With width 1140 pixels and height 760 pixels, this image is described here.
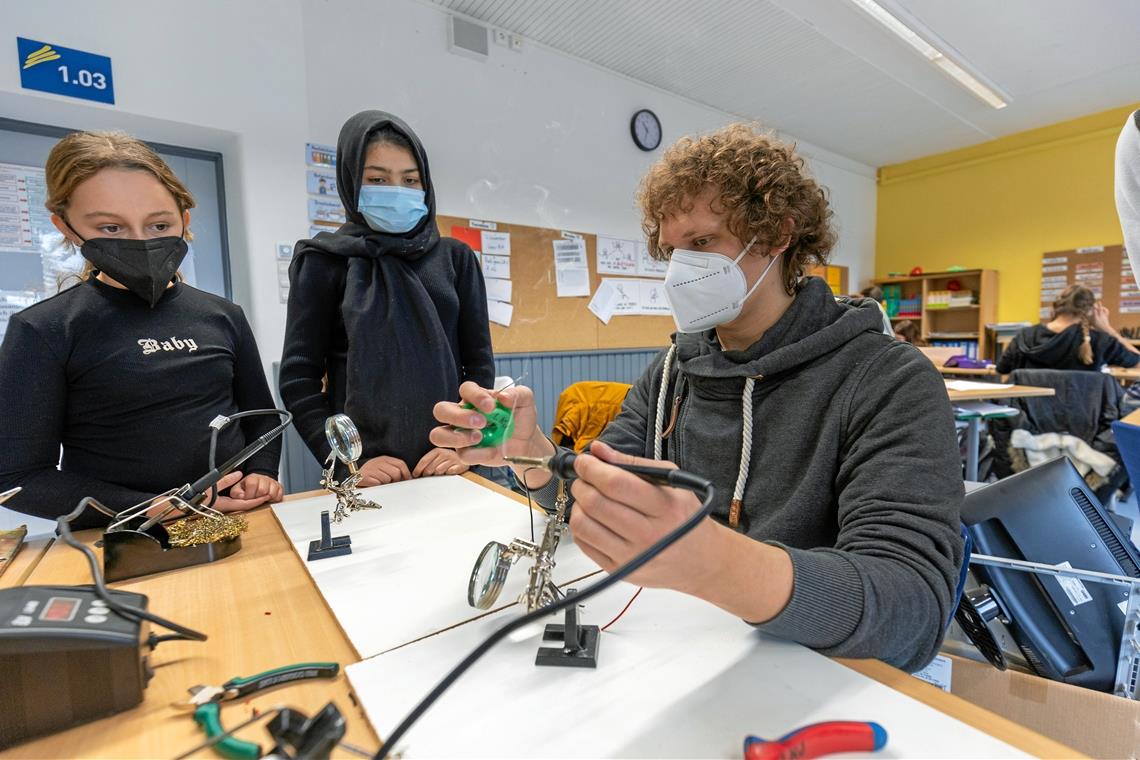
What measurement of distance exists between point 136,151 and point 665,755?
54.8 inches

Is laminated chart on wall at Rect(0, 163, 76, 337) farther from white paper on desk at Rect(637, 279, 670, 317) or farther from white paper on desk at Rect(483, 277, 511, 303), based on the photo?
white paper on desk at Rect(637, 279, 670, 317)

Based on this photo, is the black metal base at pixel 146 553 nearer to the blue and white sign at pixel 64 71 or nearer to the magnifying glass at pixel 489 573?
the magnifying glass at pixel 489 573

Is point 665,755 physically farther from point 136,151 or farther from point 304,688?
point 136,151

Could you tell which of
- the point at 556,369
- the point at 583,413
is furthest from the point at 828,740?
the point at 556,369

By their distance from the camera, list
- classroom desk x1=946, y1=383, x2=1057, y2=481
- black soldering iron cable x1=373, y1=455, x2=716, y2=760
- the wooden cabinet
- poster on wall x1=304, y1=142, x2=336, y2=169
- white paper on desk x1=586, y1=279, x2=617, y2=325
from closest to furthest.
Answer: black soldering iron cable x1=373, y1=455, x2=716, y2=760, poster on wall x1=304, y1=142, x2=336, y2=169, classroom desk x1=946, y1=383, x2=1057, y2=481, white paper on desk x1=586, y1=279, x2=617, y2=325, the wooden cabinet

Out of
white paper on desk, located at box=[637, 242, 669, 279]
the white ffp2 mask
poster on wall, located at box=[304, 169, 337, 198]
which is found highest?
poster on wall, located at box=[304, 169, 337, 198]

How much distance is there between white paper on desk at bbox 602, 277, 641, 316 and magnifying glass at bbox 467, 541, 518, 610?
3277 mm

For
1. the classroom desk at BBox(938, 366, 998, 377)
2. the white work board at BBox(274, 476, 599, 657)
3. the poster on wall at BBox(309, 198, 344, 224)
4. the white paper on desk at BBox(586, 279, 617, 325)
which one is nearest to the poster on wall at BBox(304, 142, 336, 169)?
the poster on wall at BBox(309, 198, 344, 224)

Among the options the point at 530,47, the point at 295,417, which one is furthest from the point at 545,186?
the point at 295,417

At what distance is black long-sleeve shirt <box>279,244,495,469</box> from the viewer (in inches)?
52.9

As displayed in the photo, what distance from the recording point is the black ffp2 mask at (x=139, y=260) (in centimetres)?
104

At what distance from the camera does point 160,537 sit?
32.6 inches

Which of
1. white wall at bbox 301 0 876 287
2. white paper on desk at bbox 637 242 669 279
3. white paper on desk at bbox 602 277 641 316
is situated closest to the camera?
white wall at bbox 301 0 876 287

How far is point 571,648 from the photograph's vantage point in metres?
0.59
